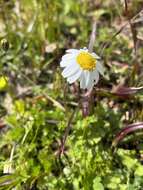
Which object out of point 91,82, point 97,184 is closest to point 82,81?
point 91,82

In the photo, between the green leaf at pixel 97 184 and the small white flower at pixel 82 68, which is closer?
the small white flower at pixel 82 68

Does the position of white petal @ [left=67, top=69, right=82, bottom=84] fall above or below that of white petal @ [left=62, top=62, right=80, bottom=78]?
below

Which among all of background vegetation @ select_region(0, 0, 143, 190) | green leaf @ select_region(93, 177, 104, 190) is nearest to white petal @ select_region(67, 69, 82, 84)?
background vegetation @ select_region(0, 0, 143, 190)

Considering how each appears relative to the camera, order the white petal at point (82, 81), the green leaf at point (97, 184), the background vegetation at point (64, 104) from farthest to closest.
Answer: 1. the background vegetation at point (64, 104)
2. the green leaf at point (97, 184)
3. the white petal at point (82, 81)

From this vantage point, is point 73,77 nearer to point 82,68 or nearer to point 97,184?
point 82,68

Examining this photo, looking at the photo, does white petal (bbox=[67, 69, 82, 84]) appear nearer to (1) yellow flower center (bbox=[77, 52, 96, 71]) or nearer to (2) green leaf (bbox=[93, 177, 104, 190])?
(1) yellow flower center (bbox=[77, 52, 96, 71])

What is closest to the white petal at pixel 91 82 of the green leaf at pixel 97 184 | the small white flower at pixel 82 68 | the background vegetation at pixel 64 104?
the small white flower at pixel 82 68

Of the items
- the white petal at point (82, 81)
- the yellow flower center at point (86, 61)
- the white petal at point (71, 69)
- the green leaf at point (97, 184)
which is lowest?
the green leaf at point (97, 184)

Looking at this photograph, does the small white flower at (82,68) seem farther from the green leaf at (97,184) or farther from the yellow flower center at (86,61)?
the green leaf at (97,184)
